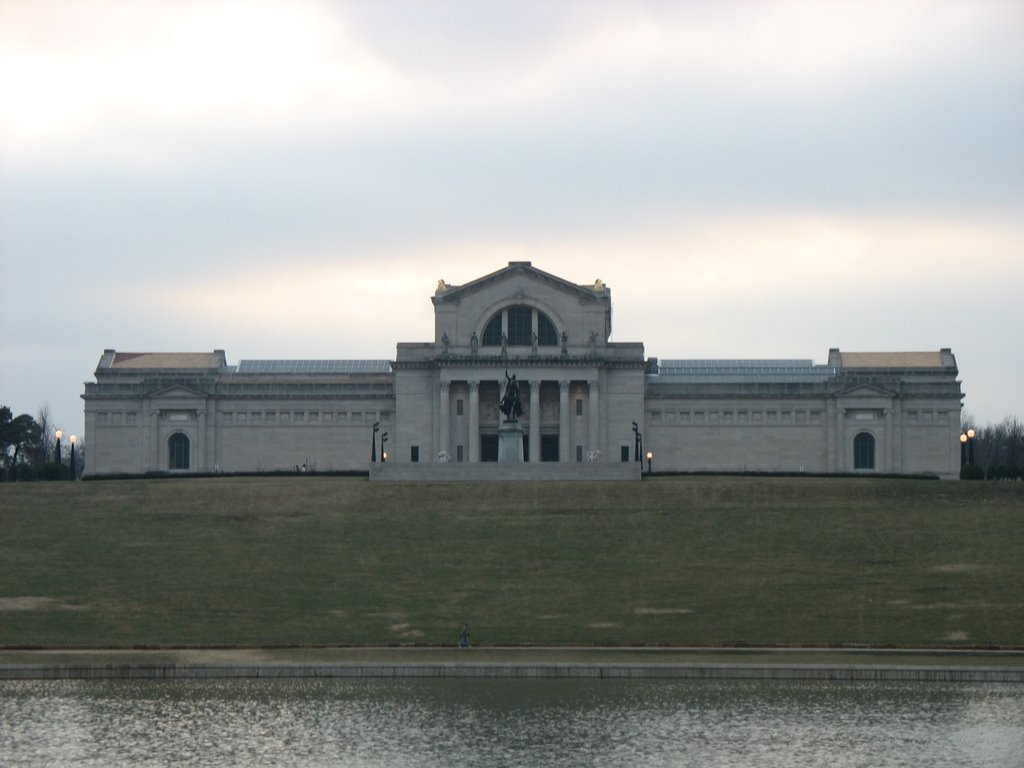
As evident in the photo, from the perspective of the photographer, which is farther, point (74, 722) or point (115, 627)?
point (115, 627)

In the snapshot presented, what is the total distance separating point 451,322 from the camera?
117 m

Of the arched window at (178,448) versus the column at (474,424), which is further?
the arched window at (178,448)

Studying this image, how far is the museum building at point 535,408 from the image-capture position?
116 meters

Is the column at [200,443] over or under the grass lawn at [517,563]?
over

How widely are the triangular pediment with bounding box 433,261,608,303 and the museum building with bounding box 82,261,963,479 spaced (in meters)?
0.09

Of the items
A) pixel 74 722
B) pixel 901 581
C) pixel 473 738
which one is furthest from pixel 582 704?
pixel 901 581

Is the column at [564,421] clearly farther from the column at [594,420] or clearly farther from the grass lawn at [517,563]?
the grass lawn at [517,563]

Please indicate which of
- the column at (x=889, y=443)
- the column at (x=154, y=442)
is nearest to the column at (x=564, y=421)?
the column at (x=889, y=443)

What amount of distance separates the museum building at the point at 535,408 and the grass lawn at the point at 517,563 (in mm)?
27005

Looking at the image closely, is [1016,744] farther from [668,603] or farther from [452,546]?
[452,546]

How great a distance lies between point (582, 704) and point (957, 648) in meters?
15.1

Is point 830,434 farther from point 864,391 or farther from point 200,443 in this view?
point 200,443

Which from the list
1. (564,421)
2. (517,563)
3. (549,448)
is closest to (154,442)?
(549,448)

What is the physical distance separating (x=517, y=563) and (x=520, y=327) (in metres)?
49.7
